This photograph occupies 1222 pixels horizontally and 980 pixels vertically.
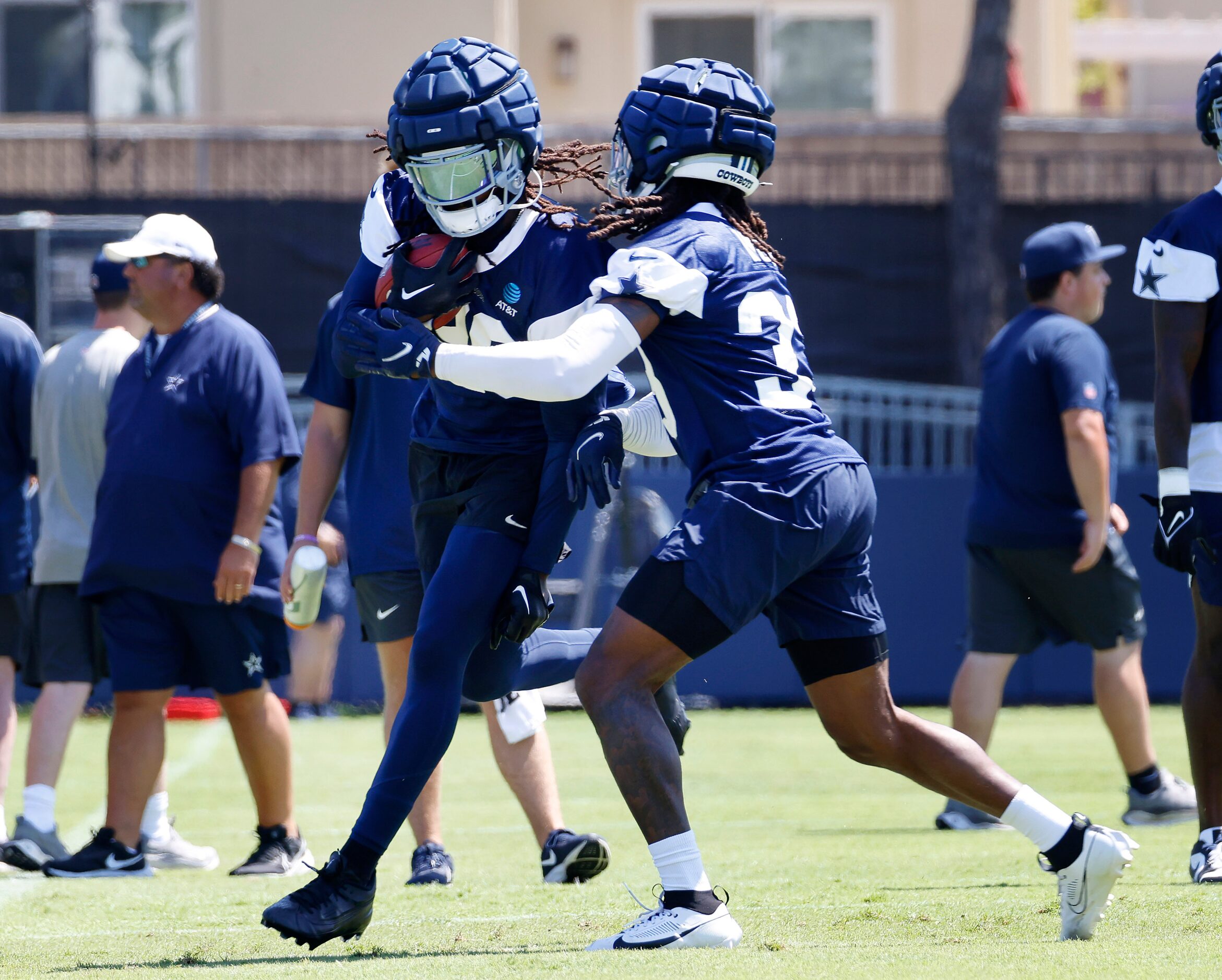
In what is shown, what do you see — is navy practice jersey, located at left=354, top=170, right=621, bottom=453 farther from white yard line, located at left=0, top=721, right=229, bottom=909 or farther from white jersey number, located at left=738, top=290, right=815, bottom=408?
white yard line, located at left=0, top=721, right=229, bottom=909

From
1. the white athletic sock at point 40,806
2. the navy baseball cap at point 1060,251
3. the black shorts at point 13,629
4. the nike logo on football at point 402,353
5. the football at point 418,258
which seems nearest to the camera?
the nike logo on football at point 402,353

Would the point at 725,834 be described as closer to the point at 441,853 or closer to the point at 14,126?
the point at 441,853

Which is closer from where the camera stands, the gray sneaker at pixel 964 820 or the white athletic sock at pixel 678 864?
the white athletic sock at pixel 678 864

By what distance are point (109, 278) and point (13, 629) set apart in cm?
145

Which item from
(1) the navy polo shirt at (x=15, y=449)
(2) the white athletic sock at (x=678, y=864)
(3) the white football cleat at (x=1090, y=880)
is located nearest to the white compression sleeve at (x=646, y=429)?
(2) the white athletic sock at (x=678, y=864)

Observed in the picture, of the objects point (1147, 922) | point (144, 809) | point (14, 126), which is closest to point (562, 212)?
point (1147, 922)

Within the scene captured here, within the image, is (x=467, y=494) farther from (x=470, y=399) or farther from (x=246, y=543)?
(x=246, y=543)

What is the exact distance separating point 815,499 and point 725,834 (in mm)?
3069

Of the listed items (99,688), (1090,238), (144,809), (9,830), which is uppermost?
(1090,238)

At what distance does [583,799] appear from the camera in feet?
25.9

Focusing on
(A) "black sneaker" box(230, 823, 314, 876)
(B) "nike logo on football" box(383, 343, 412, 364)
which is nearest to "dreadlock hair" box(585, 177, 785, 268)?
(B) "nike logo on football" box(383, 343, 412, 364)

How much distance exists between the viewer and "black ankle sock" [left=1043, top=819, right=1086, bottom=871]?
12.9ft

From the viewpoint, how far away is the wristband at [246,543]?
18.8 ft

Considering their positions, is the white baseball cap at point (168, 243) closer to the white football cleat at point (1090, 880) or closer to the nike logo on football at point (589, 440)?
the nike logo on football at point (589, 440)
